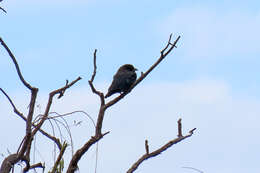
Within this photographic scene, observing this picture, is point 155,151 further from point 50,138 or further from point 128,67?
point 128,67

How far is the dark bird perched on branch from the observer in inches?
400

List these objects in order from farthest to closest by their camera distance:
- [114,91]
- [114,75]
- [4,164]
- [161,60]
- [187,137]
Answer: [114,75] < [114,91] < [161,60] < [187,137] < [4,164]

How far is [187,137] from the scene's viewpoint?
4.14 metres

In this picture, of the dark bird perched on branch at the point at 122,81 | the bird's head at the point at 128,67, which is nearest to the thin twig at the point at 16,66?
the dark bird perched on branch at the point at 122,81

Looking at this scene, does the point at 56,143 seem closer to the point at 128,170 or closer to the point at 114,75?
the point at 128,170

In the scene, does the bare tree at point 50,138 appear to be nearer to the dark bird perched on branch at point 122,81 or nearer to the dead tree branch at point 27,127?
the dead tree branch at point 27,127

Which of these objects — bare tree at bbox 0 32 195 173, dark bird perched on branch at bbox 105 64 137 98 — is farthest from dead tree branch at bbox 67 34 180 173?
dark bird perched on branch at bbox 105 64 137 98

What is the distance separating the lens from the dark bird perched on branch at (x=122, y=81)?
1016 cm

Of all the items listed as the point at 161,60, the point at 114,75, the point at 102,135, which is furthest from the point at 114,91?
the point at 102,135

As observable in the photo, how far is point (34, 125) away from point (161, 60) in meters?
1.52

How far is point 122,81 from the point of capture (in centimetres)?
1026

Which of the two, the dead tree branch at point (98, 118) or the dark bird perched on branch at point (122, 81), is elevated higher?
the dark bird perched on branch at point (122, 81)

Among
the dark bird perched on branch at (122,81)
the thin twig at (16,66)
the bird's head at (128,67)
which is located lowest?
the thin twig at (16,66)

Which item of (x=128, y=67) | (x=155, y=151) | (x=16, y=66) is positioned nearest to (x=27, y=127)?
(x=16, y=66)
